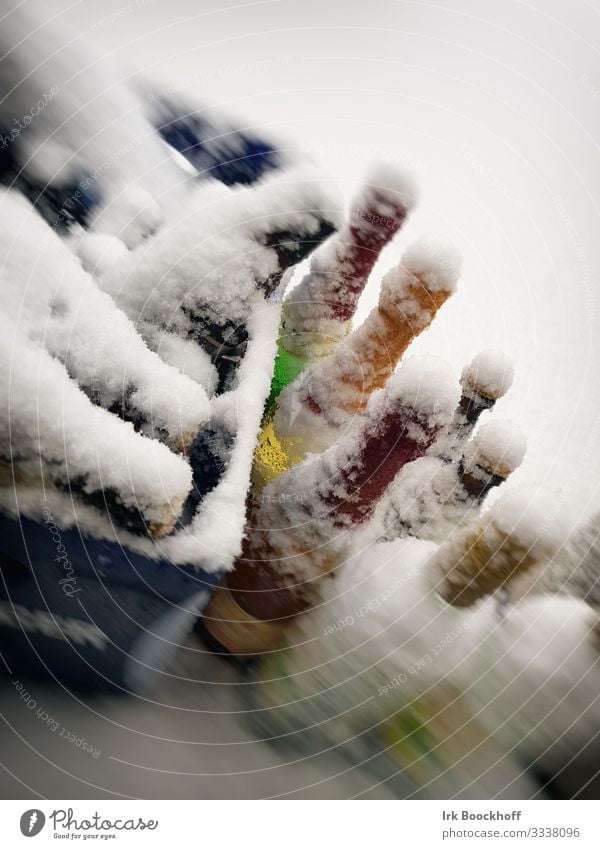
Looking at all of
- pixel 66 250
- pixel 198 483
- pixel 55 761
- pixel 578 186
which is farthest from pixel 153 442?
pixel 578 186

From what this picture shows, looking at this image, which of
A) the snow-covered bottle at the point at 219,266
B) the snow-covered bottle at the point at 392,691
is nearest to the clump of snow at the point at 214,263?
the snow-covered bottle at the point at 219,266

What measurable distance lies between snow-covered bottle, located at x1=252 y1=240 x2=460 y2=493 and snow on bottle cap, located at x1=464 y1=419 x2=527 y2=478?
8 centimetres

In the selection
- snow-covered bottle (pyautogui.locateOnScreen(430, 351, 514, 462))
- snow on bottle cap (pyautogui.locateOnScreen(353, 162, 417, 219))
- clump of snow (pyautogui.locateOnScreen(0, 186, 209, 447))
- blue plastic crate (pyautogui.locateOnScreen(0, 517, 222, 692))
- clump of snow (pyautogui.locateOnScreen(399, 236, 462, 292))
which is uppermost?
snow on bottle cap (pyautogui.locateOnScreen(353, 162, 417, 219))

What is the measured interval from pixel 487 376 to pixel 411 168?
17 cm

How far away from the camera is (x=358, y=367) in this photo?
1.24 ft

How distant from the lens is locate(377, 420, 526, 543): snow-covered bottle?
38 centimetres

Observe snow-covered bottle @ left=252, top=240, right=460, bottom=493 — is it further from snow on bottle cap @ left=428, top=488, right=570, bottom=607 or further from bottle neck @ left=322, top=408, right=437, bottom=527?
snow on bottle cap @ left=428, top=488, right=570, bottom=607

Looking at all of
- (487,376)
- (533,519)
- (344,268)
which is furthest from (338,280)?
(533,519)

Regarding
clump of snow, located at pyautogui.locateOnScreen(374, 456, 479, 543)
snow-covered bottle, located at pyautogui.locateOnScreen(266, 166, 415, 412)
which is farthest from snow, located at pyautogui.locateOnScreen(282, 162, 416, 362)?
clump of snow, located at pyautogui.locateOnScreen(374, 456, 479, 543)

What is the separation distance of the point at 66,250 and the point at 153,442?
14 centimetres

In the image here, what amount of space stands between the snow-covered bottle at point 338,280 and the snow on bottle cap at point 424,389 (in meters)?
0.06

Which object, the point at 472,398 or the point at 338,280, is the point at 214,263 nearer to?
the point at 338,280

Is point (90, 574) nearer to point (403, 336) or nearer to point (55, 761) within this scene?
point (55, 761)

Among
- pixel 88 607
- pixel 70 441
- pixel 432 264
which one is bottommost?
pixel 88 607
